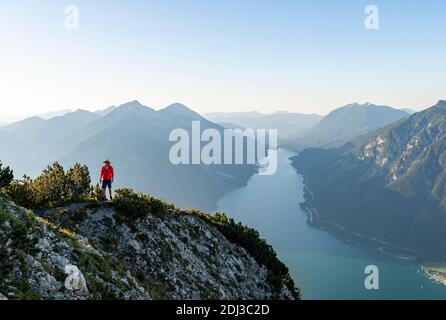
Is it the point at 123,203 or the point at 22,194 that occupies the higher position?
the point at 22,194

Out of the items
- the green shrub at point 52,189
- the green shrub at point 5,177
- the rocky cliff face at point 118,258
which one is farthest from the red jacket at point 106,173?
the green shrub at point 5,177

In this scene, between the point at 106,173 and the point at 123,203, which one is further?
the point at 123,203

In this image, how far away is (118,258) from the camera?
1215 inches

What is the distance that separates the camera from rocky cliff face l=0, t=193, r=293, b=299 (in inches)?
701

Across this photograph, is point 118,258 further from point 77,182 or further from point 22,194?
point 77,182

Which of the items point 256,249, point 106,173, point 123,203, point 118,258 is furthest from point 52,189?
point 256,249

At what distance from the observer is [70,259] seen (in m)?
21.5

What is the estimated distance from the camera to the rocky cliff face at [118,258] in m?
17.8

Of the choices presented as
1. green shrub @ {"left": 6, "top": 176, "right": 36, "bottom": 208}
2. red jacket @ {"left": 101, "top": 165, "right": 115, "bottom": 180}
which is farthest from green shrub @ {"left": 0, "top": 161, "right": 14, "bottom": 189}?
red jacket @ {"left": 101, "top": 165, "right": 115, "bottom": 180}

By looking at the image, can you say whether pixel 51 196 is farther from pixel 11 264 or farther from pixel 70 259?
pixel 11 264

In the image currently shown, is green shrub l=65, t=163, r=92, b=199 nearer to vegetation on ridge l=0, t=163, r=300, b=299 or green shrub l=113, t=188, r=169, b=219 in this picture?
vegetation on ridge l=0, t=163, r=300, b=299
